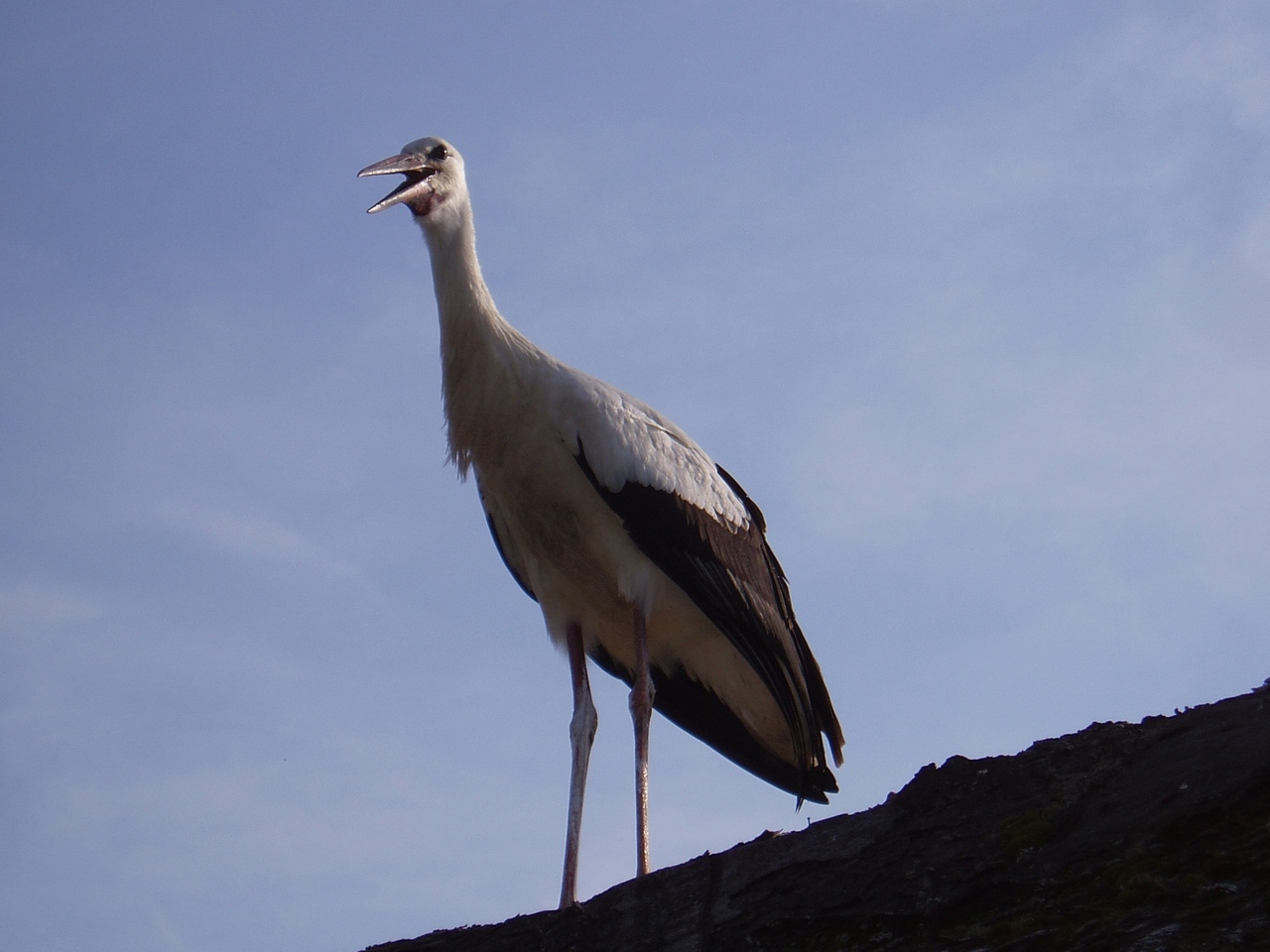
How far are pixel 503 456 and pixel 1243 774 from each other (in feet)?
14.7

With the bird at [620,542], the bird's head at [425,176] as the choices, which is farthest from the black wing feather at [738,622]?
the bird's head at [425,176]

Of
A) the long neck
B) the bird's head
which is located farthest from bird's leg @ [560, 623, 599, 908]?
the bird's head

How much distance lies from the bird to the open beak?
1 centimetres

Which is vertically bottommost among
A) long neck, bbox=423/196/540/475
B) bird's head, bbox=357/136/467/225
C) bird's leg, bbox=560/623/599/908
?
bird's leg, bbox=560/623/599/908

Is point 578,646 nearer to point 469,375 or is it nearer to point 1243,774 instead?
point 469,375

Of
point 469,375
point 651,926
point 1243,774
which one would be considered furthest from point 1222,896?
point 469,375

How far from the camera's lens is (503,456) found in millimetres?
7887

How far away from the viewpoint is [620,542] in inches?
308

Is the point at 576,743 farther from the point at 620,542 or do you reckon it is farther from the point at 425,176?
the point at 425,176

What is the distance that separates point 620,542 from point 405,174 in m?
2.62

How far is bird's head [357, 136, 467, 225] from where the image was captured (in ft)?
28.0

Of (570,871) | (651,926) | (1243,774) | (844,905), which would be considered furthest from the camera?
(570,871)

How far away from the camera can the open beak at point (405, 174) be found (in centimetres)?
846

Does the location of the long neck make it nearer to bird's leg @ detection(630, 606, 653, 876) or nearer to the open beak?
the open beak
